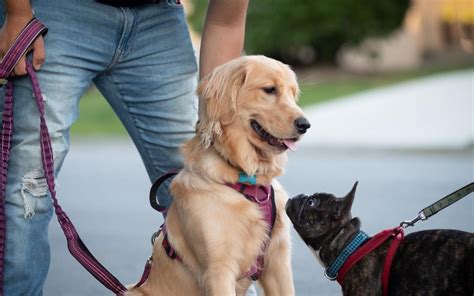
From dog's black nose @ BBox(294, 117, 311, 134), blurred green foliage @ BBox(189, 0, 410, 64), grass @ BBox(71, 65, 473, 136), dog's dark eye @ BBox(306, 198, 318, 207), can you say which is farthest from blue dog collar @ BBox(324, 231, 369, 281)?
blurred green foliage @ BBox(189, 0, 410, 64)

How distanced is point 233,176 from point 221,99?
0.39 meters

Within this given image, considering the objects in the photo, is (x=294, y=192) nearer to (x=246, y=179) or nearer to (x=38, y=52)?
(x=246, y=179)

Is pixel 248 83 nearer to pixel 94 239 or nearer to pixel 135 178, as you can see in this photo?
pixel 94 239

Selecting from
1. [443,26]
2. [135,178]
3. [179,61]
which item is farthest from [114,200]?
[443,26]

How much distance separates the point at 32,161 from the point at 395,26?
3043cm

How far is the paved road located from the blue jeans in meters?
2.12

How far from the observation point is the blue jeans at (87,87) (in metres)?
4.83

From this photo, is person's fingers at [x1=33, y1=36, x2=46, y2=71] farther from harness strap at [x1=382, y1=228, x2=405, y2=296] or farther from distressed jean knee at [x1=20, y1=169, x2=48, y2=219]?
harness strap at [x1=382, y1=228, x2=405, y2=296]

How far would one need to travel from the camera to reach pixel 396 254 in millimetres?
4934

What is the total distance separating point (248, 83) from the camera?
4762mm

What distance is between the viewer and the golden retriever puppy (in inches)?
185

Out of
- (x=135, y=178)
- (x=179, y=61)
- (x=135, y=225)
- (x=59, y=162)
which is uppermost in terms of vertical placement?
(x=179, y=61)

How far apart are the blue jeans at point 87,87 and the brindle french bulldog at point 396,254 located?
0.83 m

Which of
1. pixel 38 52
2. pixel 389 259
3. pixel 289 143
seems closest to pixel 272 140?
pixel 289 143
